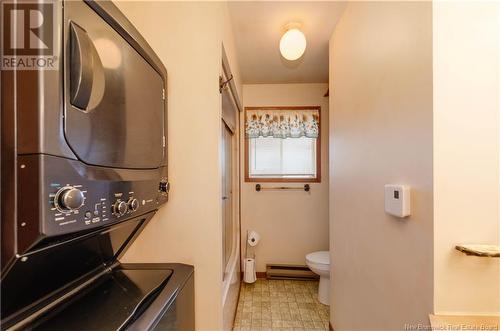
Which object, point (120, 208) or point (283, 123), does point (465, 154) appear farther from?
point (283, 123)

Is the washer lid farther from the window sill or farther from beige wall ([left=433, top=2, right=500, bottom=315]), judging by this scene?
beige wall ([left=433, top=2, right=500, bottom=315])

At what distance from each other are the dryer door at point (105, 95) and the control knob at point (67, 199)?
3.5 inches

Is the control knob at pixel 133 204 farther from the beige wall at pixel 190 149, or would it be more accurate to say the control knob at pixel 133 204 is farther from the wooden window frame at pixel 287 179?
the wooden window frame at pixel 287 179

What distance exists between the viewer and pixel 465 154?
83cm

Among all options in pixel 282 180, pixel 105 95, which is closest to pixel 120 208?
pixel 105 95

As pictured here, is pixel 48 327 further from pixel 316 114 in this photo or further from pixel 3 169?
pixel 316 114

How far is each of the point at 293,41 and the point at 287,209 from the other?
2.01m

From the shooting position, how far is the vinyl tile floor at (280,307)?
2.16 m

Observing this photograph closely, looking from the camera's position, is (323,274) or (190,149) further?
(323,274)

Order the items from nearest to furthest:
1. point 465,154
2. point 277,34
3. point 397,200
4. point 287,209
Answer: point 465,154 → point 397,200 → point 277,34 → point 287,209

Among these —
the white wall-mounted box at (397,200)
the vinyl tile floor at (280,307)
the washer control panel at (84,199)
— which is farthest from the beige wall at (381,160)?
the washer control panel at (84,199)

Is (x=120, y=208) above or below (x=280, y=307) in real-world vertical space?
above

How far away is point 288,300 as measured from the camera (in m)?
2.57

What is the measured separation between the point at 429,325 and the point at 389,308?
29cm
